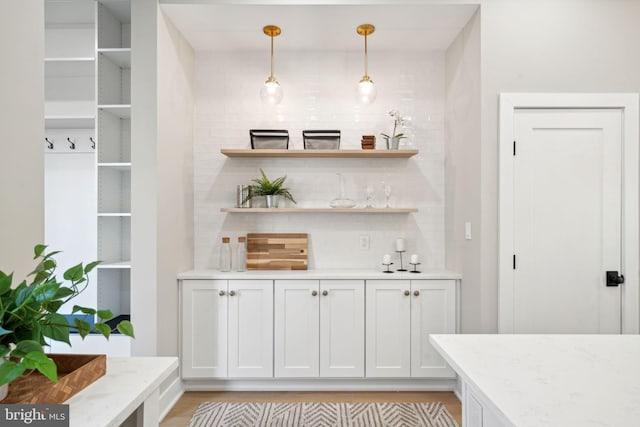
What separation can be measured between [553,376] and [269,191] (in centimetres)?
253

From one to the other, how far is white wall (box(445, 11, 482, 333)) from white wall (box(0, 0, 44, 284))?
7.97 ft

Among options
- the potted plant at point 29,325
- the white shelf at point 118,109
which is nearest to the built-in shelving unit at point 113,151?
the white shelf at point 118,109

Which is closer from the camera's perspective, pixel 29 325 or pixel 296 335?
pixel 29 325

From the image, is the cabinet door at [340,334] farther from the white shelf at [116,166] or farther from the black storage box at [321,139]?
the white shelf at [116,166]

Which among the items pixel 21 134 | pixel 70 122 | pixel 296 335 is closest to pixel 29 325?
pixel 21 134

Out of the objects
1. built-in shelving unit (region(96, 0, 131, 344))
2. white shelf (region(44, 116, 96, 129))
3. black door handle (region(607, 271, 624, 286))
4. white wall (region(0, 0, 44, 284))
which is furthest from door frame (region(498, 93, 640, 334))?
white shelf (region(44, 116, 96, 129))

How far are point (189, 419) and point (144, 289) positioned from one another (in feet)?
3.02

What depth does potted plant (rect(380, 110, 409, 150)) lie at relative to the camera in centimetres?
327

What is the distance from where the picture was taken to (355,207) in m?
3.41

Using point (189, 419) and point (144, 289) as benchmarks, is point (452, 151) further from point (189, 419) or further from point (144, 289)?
point (189, 419)

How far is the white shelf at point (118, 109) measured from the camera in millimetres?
2974

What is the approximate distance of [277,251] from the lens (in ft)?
11.0

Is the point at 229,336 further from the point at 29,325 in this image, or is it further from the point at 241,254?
the point at 29,325

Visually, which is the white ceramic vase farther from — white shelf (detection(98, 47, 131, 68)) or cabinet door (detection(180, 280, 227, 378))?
white shelf (detection(98, 47, 131, 68))
